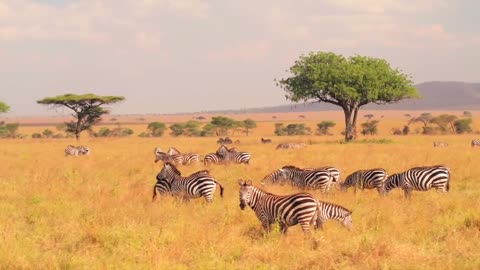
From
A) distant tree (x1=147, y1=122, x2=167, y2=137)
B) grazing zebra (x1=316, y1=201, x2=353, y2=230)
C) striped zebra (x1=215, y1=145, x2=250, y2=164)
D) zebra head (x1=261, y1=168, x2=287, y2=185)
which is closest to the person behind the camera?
grazing zebra (x1=316, y1=201, x2=353, y2=230)

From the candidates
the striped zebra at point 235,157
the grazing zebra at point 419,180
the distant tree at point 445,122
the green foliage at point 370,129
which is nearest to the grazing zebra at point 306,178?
the grazing zebra at point 419,180

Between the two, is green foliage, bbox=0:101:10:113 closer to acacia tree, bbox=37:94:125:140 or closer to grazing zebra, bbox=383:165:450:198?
acacia tree, bbox=37:94:125:140

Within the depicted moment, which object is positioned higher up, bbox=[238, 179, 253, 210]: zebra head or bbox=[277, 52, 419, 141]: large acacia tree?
bbox=[277, 52, 419, 141]: large acacia tree

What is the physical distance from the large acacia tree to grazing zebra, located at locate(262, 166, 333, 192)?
22666 millimetres

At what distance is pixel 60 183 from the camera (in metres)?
16.3

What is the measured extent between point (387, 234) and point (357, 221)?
122 cm

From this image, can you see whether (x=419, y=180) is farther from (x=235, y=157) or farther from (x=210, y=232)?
(x=235, y=157)

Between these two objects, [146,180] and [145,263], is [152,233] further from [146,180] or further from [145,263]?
[146,180]

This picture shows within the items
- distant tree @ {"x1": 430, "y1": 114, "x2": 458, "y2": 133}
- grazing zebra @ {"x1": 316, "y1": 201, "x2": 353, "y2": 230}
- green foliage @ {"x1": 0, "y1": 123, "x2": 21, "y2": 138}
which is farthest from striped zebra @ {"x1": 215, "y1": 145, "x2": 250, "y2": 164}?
green foliage @ {"x1": 0, "y1": 123, "x2": 21, "y2": 138}

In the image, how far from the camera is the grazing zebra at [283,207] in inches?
356

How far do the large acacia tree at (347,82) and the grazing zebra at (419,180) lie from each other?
923 inches

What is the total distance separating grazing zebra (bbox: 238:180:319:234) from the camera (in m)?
9.03

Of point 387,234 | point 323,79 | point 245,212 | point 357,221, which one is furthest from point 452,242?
point 323,79

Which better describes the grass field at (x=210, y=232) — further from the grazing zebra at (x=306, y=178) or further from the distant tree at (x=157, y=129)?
the distant tree at (x=157, y=129)
